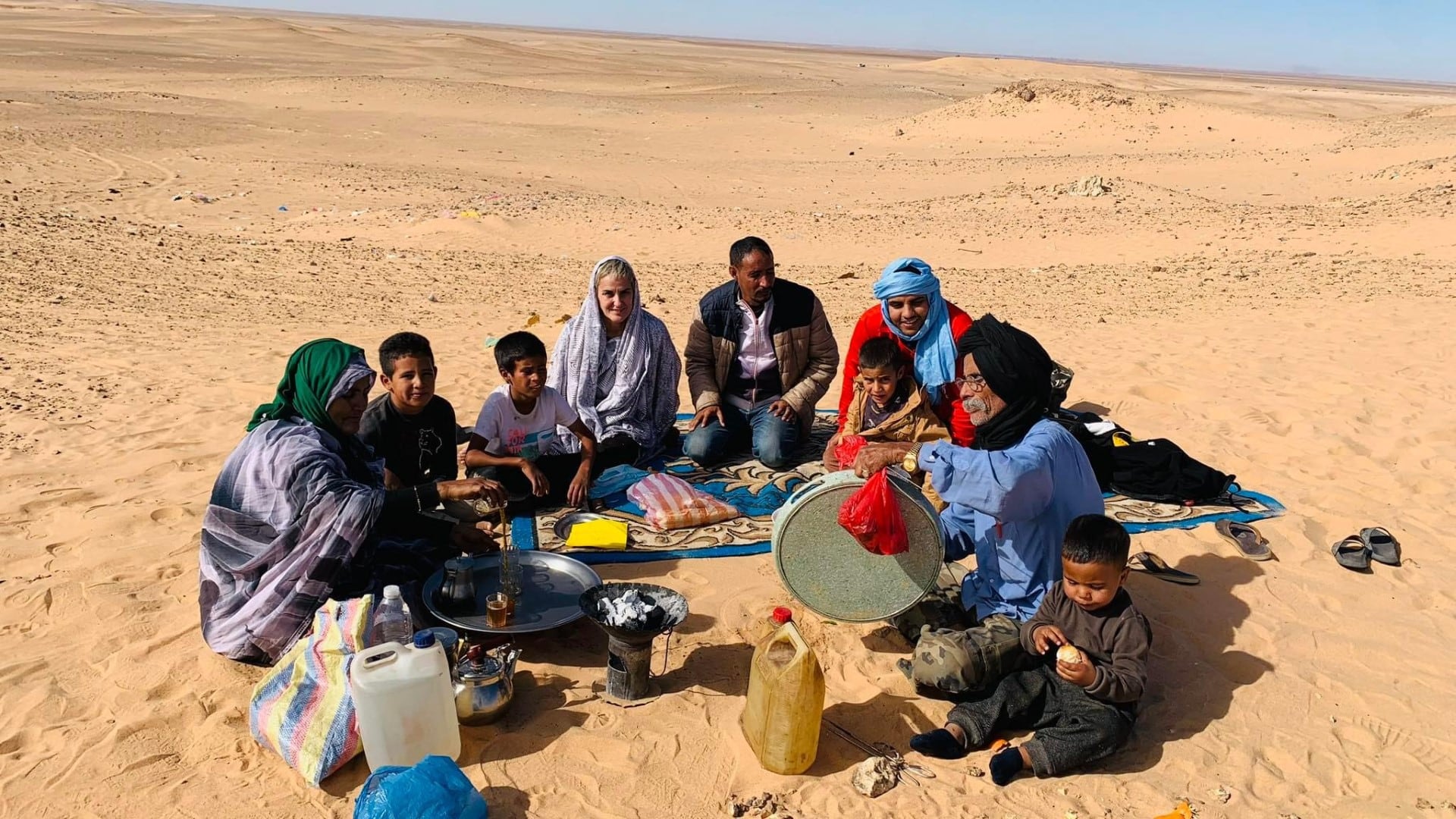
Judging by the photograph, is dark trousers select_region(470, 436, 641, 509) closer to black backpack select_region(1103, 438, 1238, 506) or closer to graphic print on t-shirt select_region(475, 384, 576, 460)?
graphic print on t-shirt select_region(475, 384, 576, 460)

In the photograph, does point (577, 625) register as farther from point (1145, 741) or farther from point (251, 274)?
point (251, 274)

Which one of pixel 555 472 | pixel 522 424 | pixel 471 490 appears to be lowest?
pixel 555 472

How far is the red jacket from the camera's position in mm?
5191

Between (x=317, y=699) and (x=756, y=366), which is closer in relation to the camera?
(x=317, y=699)

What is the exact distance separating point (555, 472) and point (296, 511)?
180 centimetres

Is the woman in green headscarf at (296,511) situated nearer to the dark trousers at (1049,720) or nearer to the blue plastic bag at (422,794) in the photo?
the blue plastic bag at (422,794)

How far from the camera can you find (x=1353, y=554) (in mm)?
4672

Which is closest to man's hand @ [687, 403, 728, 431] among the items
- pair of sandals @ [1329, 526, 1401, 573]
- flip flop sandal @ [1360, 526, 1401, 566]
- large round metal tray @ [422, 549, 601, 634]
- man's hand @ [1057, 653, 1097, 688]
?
large round metal tray @ [422, 549, 601, 634]

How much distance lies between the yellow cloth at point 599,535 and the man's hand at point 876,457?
3.80 ft

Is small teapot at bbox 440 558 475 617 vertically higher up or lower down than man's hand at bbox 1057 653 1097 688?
lower down

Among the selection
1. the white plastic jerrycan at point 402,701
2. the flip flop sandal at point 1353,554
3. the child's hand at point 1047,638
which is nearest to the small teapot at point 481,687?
the white plastic jerrycan at point 402,701

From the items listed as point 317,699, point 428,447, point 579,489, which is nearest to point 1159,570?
point 579,489

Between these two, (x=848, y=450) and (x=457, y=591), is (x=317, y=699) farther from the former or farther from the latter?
(x=848, y=450)

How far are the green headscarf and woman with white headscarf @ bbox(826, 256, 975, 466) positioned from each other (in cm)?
259
